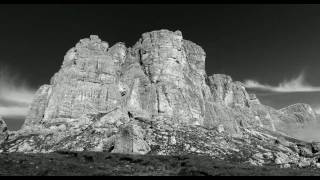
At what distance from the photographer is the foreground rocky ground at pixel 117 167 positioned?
41.2m

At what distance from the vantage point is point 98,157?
176 feet

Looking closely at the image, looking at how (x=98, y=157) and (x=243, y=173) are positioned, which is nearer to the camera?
(x=243, y=173)

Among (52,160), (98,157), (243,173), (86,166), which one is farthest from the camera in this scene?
(98,157)

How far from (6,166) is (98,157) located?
13564 mm

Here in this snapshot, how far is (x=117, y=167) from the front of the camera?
Result: 46.1 metres

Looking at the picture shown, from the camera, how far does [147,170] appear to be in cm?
4484

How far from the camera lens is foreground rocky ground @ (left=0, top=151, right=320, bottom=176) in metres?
41.2

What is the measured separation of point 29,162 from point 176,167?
675 inches
